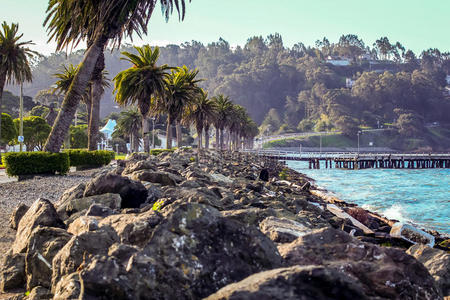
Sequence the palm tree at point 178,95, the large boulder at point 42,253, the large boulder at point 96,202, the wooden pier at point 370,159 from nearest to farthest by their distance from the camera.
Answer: the large boulder at point 42,253
the large boulder at point 96,202
the palm tree at point 178,95
the wooden pier at point 370,159

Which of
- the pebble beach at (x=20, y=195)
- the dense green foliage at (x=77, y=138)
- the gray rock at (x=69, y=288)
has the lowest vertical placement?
the pebble beach at (x=20, y=195)

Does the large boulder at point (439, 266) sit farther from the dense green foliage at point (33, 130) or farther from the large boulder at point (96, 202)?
the dense green foliage at point (33, 130)

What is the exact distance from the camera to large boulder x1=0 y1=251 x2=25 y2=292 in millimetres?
4910

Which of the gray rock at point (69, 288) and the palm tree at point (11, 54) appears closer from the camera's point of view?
the gray rock at point (69, 288)

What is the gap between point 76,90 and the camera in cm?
2155

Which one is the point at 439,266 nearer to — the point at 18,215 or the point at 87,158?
the point at 18,215

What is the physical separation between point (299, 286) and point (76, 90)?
20.6 metres

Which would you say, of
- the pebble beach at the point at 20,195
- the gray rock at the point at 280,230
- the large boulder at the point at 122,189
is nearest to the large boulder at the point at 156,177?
the large boulder at the point at 122,189

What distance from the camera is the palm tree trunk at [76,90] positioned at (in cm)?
2156

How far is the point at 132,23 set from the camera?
26719mm

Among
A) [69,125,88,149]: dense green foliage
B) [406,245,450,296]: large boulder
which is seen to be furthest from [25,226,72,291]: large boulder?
[69,125,88,149]: dense green foliage

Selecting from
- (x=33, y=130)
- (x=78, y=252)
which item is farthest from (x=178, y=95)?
(x=78, y=252)

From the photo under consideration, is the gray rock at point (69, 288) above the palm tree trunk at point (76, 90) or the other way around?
the other way around

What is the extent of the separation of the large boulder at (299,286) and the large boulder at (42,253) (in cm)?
260
